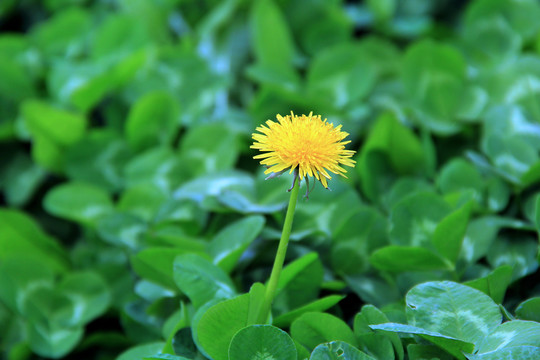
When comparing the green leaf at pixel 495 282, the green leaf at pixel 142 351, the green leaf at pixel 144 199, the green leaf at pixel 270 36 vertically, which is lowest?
the green leaf at pixel 142 351

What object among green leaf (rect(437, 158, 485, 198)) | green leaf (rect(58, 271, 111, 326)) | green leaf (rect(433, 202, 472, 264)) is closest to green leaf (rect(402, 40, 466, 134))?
green leaf (rect(437, 158, 485, 198))

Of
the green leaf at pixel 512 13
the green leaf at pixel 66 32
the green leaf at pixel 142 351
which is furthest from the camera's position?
the green leaf at pixel 66 32

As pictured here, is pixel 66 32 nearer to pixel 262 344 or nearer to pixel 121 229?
pixel 121 229

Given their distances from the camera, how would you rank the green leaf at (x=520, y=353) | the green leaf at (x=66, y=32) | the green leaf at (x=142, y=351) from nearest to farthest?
1. the green leaf at (x=520, y=353)
2. the green leaf at (x=142, y=351)
3. the green leaf at (x=66, y=32)

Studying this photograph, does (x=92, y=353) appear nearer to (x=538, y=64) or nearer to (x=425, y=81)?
(x=425, y=81)

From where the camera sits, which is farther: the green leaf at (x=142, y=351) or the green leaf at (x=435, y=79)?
the green leaf at (x=435, y=79)

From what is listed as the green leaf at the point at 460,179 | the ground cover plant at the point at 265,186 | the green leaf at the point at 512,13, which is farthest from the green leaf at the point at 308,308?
the green leaf at the point at 512,13

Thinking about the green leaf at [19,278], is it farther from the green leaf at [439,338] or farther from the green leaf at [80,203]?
the green leaf at [439,338]
